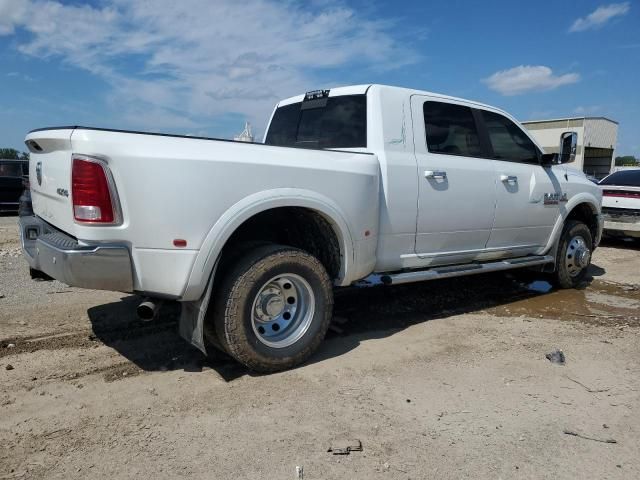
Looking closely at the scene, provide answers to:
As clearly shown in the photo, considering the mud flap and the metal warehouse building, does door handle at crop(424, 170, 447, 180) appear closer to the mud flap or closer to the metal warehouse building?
the mud flap

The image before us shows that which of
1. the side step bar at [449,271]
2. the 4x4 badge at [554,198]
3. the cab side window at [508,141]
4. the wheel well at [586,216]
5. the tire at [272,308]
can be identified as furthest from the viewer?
the wheel well at [586,216]

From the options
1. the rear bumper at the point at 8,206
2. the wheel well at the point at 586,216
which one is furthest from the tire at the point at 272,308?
the rear bumper at the point at 8,206

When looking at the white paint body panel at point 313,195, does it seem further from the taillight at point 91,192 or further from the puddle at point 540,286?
the puddle at point 540,286

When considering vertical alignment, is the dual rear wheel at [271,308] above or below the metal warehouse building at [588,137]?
below

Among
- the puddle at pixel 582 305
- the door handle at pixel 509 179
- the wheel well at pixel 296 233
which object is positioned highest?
the door handle at pixel 509 179

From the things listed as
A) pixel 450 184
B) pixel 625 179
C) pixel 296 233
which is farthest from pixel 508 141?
pixel 625 179

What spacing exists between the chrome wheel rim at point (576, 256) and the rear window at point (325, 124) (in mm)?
3461

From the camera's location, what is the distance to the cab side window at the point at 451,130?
4.55m

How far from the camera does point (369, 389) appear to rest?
337cm

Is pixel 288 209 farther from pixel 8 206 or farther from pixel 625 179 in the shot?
pixel 8 206

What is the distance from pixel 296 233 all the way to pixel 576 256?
402 centimetres

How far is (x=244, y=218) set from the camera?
326cm

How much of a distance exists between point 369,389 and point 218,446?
3.67 ft

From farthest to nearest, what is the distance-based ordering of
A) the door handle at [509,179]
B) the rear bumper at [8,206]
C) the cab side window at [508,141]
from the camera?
the rear bumper at [8,206] < the cab side window at [508,141] < the door handle at [509,179]
